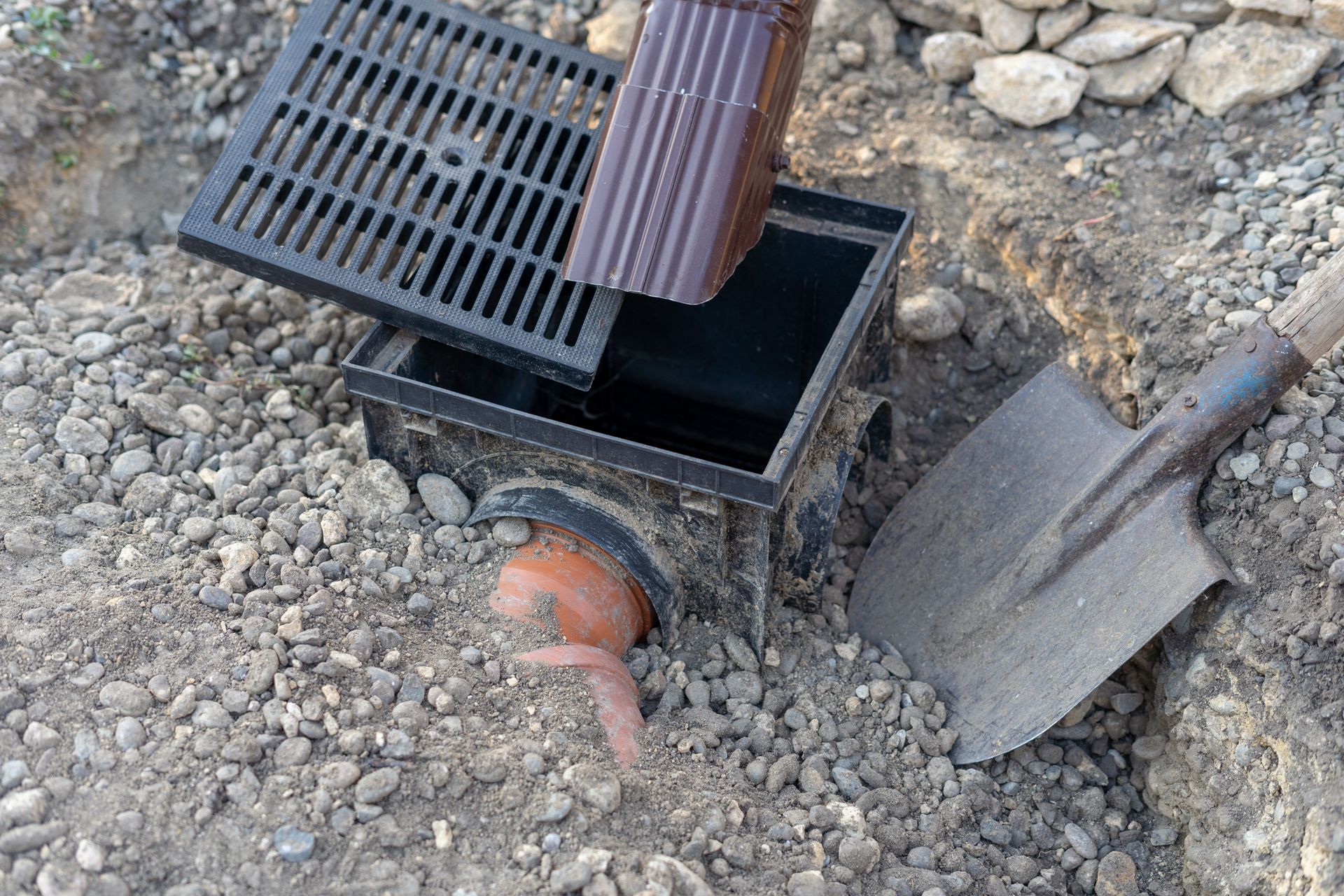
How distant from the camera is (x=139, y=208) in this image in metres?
3.75

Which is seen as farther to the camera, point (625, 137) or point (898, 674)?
point (898, 674)

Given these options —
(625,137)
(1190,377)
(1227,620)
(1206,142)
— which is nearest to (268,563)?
(625,137)

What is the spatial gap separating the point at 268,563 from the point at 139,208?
1.86 metres

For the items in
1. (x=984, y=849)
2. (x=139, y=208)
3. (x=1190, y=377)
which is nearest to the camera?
(x=984, y=849)

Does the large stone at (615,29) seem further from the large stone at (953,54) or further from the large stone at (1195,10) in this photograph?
the large stone at (1195,10)

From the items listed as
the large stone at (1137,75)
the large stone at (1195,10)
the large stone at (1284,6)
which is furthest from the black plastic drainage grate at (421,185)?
the large stone at (1284,6)

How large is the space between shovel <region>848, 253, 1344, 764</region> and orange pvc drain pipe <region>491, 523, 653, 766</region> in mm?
713

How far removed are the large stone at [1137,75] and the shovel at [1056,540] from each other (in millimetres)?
1085

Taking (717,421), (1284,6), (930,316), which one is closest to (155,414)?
(717,421)

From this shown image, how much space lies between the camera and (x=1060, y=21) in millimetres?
3537

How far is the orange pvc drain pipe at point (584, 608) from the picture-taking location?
2.46 m

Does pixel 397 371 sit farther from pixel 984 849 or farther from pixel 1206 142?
pixel 1206 142

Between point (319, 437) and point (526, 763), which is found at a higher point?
point (526, 763)

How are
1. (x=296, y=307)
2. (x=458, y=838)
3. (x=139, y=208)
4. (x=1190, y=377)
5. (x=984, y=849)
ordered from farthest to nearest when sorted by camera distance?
1. (x=139, y=208)
2. (x=296, y=307)
3. (x=1190, y=377)
4. (x=984, y=849)
5. (x=458, y=838)
